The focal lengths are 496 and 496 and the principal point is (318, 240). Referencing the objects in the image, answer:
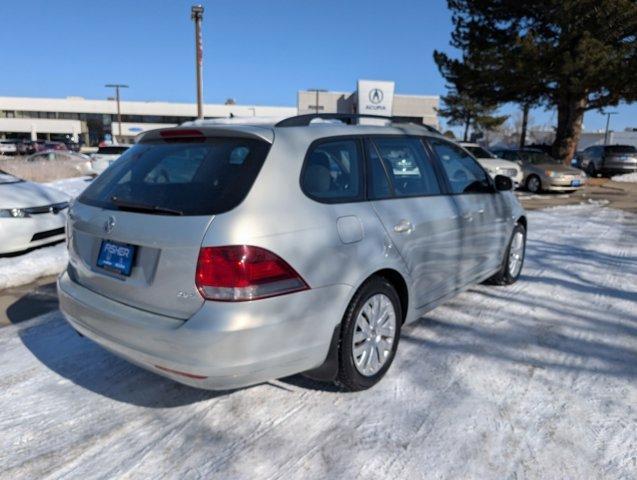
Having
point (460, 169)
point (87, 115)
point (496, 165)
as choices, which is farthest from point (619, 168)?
point (87, 115)

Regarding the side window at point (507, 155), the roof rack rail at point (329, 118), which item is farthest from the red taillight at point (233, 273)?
the side window at point (507, 155)

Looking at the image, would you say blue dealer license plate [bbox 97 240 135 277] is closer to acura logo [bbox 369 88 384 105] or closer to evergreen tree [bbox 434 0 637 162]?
evergreen tree [bbox 434 0 637 162]

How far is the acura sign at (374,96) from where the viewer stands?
86.7 feet

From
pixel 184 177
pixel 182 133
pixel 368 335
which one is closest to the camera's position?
pixel 184 177

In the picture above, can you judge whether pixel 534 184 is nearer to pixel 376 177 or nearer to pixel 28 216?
pixel 376 177

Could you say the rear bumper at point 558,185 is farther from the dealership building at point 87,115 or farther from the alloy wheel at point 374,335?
the dealership building at point 87,115

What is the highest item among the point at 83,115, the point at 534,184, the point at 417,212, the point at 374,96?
the point at 83,115

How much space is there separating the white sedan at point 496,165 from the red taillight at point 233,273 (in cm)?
1432

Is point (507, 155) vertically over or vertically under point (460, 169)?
over

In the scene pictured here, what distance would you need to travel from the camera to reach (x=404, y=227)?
329cm

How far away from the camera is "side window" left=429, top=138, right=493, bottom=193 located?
4.11m

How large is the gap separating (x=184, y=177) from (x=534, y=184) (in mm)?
15990

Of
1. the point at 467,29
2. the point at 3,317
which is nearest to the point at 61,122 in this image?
the point at 467,29

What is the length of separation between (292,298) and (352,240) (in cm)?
54
